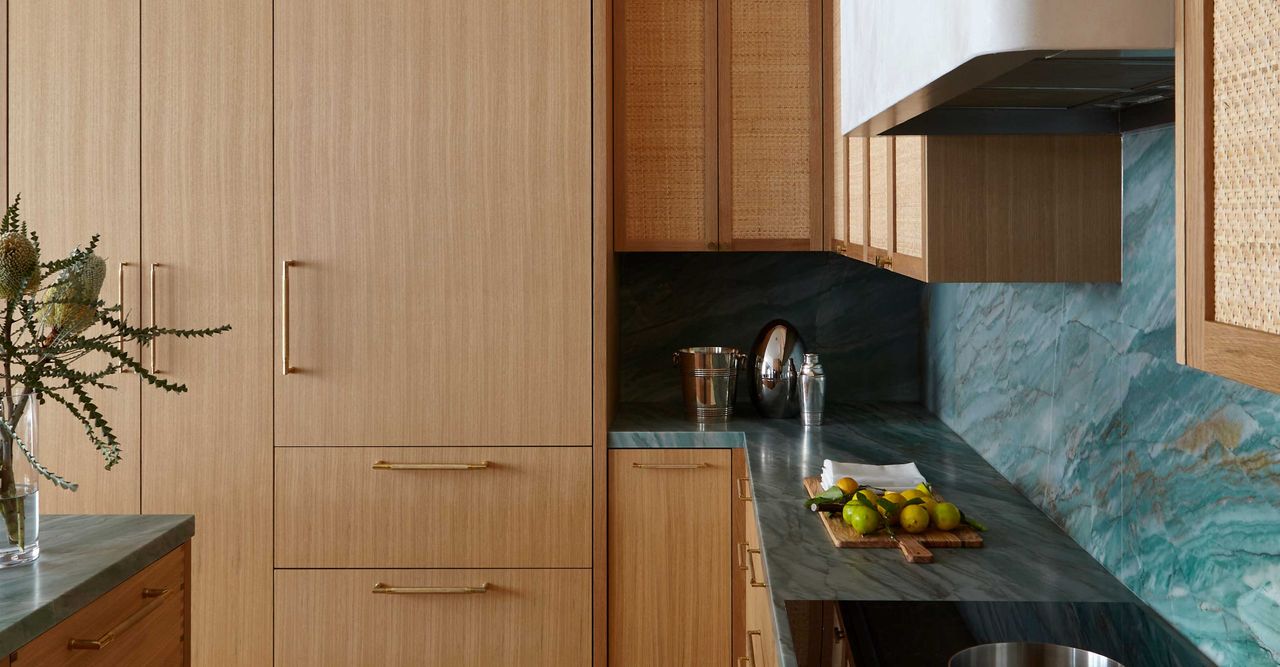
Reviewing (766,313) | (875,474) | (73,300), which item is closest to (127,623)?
(73,300)

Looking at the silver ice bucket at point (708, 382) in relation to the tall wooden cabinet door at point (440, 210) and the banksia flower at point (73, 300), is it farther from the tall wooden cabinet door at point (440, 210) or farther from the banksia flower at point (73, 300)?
the banksia flower at point (73, 300)

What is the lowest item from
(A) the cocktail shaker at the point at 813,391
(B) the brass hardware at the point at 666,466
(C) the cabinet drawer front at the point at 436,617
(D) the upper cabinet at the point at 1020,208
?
(C) the cabinet drawer front at the point at 436,617

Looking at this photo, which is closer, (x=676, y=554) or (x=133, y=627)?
(x=133, y=627)

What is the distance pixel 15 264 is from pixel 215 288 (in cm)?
120

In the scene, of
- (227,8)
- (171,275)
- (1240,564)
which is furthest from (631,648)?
(227,8)

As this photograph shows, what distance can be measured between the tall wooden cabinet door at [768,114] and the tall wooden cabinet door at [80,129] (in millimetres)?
1576

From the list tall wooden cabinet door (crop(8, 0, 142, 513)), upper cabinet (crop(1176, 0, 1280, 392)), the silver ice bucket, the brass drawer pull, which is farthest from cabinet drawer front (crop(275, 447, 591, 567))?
upper cabinet (crop(1176, 0, 1280, 392))

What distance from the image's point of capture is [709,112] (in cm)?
308

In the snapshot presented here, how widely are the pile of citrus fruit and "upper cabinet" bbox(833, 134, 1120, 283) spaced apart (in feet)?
1.34

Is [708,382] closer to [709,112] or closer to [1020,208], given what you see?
[709,112]

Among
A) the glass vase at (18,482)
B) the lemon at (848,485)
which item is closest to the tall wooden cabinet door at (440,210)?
the lemon at (848,485)

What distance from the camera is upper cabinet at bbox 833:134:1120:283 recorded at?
6.08 ft

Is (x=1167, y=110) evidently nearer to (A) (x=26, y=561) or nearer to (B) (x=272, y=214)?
(A) (x=26, y=561)

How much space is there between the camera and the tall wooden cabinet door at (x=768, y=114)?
10.1ft
